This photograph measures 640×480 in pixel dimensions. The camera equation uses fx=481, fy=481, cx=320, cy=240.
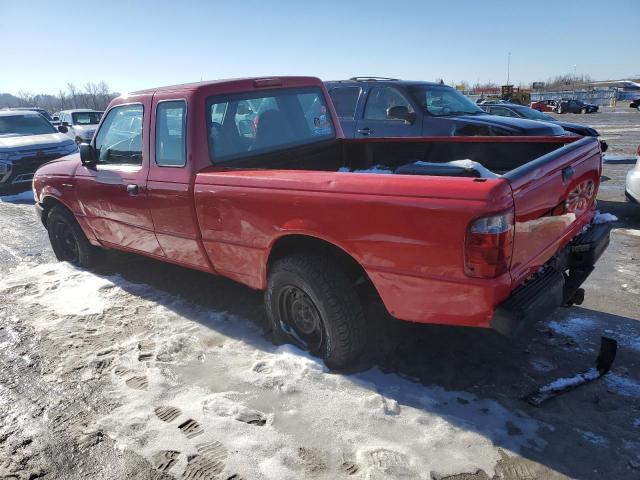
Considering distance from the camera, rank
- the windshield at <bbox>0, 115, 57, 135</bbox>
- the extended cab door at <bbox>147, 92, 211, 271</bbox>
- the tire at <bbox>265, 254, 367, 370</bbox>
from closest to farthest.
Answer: the tire at <bbox>265, 254, 367, 370</bbox> → the extended cab door at <bbox>147, 92, 211, 271</bbox> → the windshield at <bbox>0, 115, 57, 135</bbox>

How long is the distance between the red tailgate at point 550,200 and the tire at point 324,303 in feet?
3.31

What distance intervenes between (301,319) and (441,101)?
5.60m

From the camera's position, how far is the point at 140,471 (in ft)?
8.00

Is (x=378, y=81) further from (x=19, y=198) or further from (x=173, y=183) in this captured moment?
(x=19, y=198)

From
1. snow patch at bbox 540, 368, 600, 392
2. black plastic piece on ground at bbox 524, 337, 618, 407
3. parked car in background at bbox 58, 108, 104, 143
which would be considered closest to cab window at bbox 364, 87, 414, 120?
black plastic piece on ground at bbox 524, 337, 618, 407

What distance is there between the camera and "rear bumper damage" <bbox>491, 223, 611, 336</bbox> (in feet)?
7.66

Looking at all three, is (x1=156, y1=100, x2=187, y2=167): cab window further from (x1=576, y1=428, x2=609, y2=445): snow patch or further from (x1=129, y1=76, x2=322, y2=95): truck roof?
(x1=576, y1=428, x2=609, y2=445): snow patch

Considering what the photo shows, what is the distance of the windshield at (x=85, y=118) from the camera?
1800 cm

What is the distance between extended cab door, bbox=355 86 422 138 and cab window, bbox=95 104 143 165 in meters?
4.04

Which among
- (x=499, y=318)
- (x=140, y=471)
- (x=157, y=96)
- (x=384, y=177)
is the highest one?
(x=157, y=96)

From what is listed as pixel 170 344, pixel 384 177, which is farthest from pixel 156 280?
pixel 384 177

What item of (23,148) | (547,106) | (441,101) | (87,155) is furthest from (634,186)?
(547,106)

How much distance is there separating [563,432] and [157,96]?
12.1ft

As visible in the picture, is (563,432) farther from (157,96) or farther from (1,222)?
(1,222)
